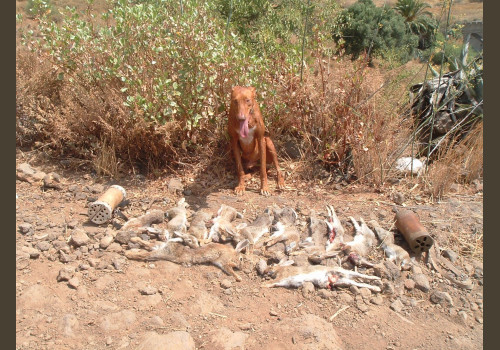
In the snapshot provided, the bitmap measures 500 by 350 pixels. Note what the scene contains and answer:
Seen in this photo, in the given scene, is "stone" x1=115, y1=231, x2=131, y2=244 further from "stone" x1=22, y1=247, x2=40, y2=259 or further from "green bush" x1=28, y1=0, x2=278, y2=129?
"green bush" x1=28, y1=0, x2=278, y2=129

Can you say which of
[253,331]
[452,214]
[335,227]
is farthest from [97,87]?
[452,214]

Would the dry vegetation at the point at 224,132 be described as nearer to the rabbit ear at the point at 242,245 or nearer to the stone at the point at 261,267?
the rabbit ear at the point at 242,245

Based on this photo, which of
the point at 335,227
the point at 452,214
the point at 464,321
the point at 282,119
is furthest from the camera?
the point at 282,119

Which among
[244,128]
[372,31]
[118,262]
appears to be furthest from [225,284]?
[372,31]

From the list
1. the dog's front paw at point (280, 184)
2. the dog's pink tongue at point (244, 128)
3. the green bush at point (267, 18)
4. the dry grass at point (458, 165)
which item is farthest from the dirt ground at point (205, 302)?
the green bush at point (267, 18)

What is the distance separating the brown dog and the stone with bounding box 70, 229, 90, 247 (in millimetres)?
1715

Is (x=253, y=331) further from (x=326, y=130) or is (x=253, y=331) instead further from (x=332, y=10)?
(x=332, y=10)

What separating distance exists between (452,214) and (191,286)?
9.30 ft

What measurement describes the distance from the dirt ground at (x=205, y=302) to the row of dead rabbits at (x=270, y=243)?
0.08 m

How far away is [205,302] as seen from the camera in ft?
10.1

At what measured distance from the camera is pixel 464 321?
313 cm

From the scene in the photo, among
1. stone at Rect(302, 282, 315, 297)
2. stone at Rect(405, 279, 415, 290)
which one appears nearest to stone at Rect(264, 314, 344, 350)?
stone at Rect(302, 282, 315, 297)

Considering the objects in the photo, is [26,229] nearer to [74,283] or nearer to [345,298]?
[74,283]

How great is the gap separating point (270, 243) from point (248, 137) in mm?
1467
